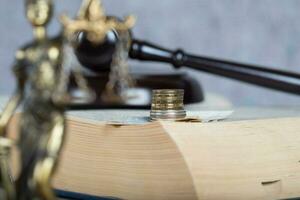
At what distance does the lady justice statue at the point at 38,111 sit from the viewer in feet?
0.88

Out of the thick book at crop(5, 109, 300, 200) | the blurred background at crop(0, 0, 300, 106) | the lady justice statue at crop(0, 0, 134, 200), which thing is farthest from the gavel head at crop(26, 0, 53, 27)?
the blurred background at crop(0, 0, 300, 106)

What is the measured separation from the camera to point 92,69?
715mm

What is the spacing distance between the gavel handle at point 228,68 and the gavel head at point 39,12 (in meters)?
0.44

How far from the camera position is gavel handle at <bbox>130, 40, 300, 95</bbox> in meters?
0.71

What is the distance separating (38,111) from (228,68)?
469mm

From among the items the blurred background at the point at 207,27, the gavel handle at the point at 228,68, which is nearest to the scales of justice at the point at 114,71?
the gavel handle at the point at 228,68

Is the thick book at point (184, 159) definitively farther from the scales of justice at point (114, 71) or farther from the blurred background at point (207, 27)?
the blurred background at point (207, 27)

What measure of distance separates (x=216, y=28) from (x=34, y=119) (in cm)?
86

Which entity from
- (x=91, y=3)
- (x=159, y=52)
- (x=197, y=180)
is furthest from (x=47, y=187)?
(x=159, y=52)

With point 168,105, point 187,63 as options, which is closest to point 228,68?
point 187,63

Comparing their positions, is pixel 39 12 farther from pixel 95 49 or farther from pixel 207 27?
pixel 207 27

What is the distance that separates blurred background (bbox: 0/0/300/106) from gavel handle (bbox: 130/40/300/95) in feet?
1.18

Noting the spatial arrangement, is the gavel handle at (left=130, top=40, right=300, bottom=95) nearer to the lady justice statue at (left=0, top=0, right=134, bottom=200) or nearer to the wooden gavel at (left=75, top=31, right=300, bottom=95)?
the wooden gavel at (left=75, top=31, right=300, bottom=95)

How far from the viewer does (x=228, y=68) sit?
2.38 feet
